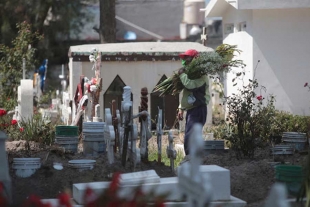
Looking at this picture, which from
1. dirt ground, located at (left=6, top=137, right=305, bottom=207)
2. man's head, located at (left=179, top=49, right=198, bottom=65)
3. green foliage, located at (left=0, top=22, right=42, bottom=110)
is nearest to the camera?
dirt ground, located at (left=6, top=137, right=305, bottom=207)

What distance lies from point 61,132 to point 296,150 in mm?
3777

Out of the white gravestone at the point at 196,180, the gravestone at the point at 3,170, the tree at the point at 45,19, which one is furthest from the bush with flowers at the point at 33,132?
the tree at the point at 45,19

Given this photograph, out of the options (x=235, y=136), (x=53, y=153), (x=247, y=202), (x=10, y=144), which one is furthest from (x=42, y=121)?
(x=247, y=202)

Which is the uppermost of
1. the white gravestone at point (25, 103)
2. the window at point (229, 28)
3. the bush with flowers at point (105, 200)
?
the window at point (229, 28)

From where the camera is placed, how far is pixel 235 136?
11547 mm

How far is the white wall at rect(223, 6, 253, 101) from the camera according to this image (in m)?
17.1

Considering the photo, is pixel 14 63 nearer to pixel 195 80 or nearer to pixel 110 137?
pixel 195 80

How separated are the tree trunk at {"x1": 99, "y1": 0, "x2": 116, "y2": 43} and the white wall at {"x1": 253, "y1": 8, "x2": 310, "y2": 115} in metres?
6.66

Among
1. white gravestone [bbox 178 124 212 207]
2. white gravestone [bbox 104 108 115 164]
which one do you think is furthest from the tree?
white gravestone [bbox 178 124 212 207]

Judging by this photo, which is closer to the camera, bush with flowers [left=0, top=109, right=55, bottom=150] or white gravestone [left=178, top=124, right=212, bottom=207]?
white gravestone [left=178, top=124, right=212, bottom=207]

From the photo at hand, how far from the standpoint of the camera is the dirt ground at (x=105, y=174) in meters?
8.70

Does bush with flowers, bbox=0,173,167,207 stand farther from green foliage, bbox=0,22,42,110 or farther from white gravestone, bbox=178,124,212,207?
green foliage, bbox=0,22,42,110

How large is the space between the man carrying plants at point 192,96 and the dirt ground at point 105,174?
0.89 metres

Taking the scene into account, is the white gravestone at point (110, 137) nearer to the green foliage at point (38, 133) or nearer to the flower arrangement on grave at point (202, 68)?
the flower arrangement on grave at point (202, 68)
